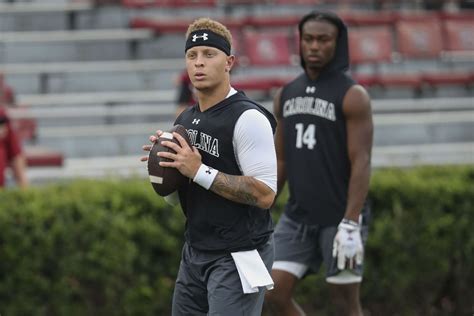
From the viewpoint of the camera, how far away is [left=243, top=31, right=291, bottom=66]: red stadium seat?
14.3 metres

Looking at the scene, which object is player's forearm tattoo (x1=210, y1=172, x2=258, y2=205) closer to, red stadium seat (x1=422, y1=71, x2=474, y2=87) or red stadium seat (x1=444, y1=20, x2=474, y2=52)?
red stadium seat (x1=422, y1=71, x2=474, y2=87)

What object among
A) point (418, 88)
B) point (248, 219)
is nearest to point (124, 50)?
point (418, 88)

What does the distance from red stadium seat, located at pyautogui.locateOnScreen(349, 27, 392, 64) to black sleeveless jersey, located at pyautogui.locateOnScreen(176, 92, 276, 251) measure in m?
10.5

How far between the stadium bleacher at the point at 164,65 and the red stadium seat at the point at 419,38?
→ 1cm

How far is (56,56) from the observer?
1442 cm

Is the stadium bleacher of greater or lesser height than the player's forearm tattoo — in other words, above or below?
below

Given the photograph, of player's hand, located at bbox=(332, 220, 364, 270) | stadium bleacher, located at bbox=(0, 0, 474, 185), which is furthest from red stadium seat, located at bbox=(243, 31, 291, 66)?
player's hand, located at bbox=(332, 220, 364, 270)

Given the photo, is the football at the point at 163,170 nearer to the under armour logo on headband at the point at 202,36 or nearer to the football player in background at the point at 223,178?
the football player in background at the point at 223,178

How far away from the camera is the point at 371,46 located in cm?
1481

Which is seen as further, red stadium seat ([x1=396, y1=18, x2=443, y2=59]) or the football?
red stadium seat ([x1=396, y1=18, x2=443, y2=59])

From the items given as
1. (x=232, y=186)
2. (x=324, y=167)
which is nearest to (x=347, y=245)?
(x=324, y=167)

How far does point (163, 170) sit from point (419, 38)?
11568mm

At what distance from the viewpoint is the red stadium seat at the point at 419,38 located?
49.8 ft

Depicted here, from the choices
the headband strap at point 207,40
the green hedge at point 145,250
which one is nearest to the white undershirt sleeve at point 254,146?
the headband strap at point 207,40
